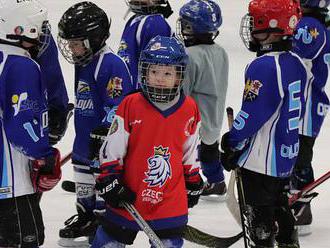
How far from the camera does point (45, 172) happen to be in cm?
267

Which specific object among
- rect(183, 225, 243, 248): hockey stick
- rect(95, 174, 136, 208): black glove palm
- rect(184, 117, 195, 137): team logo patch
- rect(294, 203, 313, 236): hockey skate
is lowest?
rect(294, 203, 313, 236): hockey skate

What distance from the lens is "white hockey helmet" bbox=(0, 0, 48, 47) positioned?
2.64 m

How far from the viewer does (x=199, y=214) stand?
4137 millimetres

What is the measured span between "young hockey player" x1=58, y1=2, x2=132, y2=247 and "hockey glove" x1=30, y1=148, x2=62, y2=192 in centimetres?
45

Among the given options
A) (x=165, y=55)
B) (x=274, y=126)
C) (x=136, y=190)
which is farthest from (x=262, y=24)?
(x=136, y=190)

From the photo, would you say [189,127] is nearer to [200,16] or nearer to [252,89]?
[252,89]

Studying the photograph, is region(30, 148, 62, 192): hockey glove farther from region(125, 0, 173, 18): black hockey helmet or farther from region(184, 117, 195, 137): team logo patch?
region(125, 0, 173, 18): black hockey helmet

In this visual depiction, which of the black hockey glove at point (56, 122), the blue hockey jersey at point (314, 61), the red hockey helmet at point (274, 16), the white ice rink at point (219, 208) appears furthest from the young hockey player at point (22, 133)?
the blue hockey jersey at point (314, 61)

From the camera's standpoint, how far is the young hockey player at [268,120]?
117 inches

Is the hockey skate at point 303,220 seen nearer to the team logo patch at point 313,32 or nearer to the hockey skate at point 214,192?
the hockey skate at point 214,192

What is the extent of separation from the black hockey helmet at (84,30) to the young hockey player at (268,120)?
0.58 metres

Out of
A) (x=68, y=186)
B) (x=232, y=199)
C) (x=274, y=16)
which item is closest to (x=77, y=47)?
(x=274, y=16)

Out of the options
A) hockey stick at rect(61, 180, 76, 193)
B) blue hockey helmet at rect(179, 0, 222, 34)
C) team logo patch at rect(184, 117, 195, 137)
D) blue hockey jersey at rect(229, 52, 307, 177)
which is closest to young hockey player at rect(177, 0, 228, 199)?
blue hockey helmet at rect(179, 0, 222, 34)

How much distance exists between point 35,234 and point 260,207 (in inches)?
37.1
